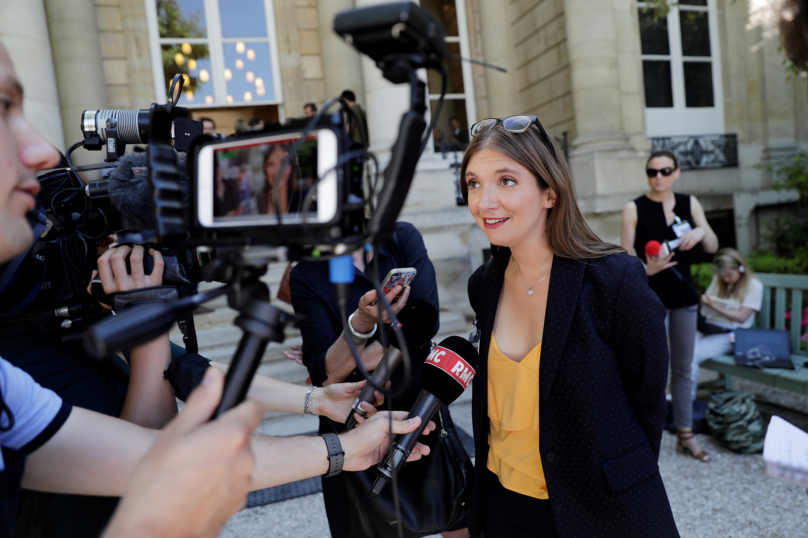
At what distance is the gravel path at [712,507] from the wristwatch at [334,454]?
2.10 metres

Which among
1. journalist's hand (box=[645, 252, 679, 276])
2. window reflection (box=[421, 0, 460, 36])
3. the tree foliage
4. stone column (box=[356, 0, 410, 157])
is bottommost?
journalist's hand (box=[645, 252, 679, 276])

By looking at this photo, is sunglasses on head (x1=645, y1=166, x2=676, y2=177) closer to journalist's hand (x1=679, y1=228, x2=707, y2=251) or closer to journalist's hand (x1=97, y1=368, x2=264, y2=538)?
journalist's hand (x1=679, y1=228, x2=707, y2=251)

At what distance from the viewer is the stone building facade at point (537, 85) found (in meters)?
7.15

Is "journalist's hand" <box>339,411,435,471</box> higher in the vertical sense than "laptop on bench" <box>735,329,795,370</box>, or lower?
higher

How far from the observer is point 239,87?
945 cm

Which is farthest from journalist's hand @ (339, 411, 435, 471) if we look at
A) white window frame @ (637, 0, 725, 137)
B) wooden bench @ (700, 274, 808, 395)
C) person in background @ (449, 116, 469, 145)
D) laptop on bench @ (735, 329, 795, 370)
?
white window frame @ (637, 0, 725, 137)

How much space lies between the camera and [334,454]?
144cm

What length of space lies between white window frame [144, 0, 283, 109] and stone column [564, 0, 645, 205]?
5148 mm

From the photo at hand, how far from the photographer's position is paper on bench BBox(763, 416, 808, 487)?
127 centimetres

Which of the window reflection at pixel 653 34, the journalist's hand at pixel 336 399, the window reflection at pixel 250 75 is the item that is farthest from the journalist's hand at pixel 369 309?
the window reflection at pixel 653 34

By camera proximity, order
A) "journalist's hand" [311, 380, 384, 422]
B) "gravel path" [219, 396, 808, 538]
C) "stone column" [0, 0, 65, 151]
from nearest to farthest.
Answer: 1. "journalist's hand" [311, 380, 384, 422]
2. "gravel path" [219, 396, 808, 538]
3. "stone column" [0, 0, 65, 151]

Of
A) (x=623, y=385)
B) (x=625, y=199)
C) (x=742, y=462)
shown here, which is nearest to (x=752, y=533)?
(x=742, y=462)

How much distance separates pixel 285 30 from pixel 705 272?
26.3 ft

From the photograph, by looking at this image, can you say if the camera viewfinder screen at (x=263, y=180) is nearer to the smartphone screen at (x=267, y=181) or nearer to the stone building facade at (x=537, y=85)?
the smartphone screen at (x=267, y=181)
